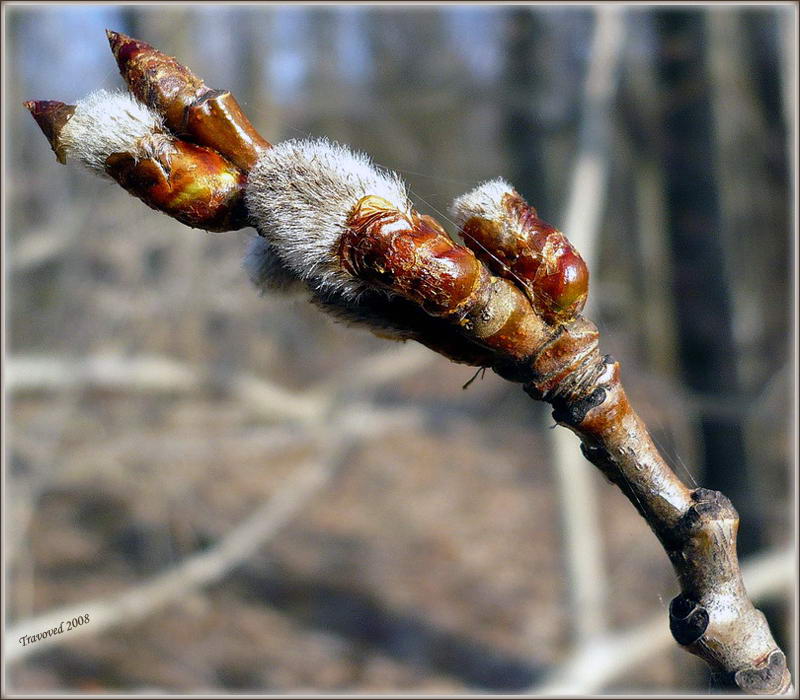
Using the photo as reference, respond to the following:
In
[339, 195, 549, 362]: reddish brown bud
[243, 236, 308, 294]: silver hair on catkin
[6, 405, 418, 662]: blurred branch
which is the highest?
[339, 195, 549, 362]: reddish brown bud

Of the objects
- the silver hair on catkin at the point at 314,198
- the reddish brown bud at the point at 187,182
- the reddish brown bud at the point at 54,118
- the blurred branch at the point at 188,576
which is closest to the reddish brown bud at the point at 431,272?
the silver hair on catkin at the point at 314,198

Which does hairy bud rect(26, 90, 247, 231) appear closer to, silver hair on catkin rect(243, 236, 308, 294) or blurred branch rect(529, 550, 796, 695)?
silver hair on catkin rect(243, 236, 308, 294)

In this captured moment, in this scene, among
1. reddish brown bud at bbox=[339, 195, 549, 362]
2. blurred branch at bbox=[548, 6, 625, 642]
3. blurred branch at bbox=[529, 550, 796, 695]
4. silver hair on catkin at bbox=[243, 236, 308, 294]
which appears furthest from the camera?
blurred branch at bbox=[548, 6, 625, 642]

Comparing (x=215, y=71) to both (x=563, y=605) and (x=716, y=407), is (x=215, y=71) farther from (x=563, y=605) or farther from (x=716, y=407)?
(x=563, y=605)

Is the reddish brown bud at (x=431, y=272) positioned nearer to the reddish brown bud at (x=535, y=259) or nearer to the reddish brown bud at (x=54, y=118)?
the reddish brown bud at (x=535, y=259)

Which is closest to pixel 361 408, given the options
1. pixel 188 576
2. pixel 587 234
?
pixel 188 576

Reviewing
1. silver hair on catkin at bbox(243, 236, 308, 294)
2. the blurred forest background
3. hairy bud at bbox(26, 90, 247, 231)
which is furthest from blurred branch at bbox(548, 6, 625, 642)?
hairy bud at bbox(26, 90, 247, 231)

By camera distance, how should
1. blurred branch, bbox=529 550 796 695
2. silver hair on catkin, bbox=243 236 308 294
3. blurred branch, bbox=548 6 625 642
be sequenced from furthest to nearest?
blurred branch, bbox=548 6 625 642, blurred branch, bbox=529 550 796 695, silver hair on catkin, bbox=243 236 308 294

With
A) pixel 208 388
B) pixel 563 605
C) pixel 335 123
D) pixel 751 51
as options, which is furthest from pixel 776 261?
pixel 335 123
